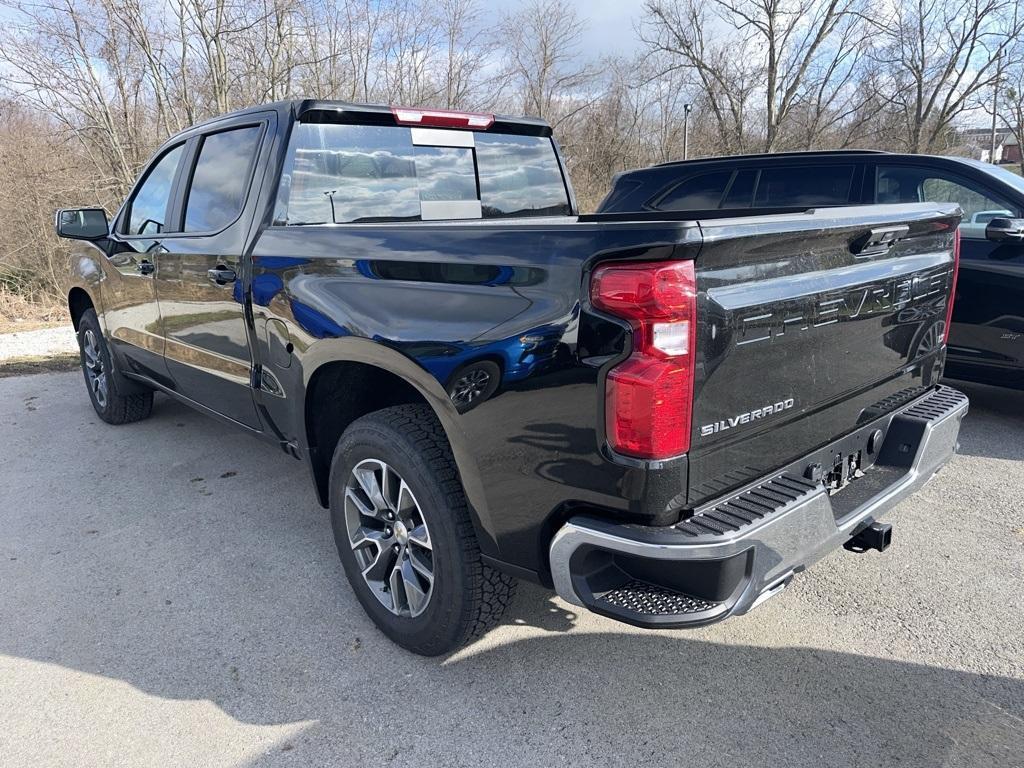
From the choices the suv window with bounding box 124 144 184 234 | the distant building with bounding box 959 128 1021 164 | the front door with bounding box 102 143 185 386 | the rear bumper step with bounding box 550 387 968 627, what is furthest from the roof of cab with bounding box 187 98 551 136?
the distant building with bounding box 959 128 1021 164

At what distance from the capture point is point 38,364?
26.3ft

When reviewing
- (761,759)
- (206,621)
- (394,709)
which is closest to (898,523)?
(761,759)

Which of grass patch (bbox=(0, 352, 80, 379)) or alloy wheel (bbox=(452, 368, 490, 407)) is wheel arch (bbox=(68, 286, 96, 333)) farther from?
alloy wheel (bbox=(452, 368, 490, 407))

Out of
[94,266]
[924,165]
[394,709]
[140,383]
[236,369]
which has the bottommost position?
[394,709]

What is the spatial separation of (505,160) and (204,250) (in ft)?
5.43

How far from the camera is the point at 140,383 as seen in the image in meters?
4.95

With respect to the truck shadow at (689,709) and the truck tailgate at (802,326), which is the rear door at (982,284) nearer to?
the truck tailgate at (802,326)

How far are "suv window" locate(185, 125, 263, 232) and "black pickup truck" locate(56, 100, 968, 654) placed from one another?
0.9 inches

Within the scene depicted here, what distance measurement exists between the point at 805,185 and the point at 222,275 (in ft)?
14.9

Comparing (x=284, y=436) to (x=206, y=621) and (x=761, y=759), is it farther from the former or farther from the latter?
(x=761, y=759)

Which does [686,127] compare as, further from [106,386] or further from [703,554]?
[703,554]

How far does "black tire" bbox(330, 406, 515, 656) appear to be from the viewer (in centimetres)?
235

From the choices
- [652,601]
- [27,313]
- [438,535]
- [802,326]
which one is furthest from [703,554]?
[27,313]

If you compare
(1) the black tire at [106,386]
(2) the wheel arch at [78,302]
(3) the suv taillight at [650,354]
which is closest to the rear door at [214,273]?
(1) the black tire at [106,386]
